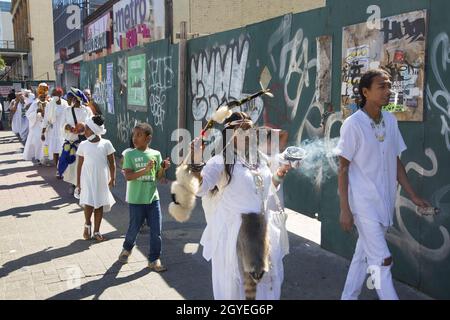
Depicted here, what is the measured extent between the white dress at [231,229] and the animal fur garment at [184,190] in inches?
2.3

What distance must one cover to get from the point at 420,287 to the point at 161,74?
22.5 ft

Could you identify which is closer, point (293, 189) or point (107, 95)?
point (293, 189)


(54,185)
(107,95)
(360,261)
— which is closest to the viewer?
(360,261)

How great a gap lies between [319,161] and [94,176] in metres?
2.70

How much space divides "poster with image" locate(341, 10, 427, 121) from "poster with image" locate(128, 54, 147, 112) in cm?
657

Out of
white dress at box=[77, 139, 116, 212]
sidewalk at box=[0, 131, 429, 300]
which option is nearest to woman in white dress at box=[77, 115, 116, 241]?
white dress at box=[77, 139, 116, 212]

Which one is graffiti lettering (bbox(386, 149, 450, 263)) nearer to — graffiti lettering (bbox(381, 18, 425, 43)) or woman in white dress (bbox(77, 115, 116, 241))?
graffiti lettering (bbox(381, 18, 425, 43))

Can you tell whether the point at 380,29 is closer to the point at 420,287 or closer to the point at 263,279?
the point at 420,287

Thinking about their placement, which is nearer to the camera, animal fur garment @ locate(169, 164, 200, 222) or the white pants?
animal fur garment @ locate(169, 164, 200, 222)

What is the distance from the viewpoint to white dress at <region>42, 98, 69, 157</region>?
35.1 feet

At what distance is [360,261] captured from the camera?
3791 mm

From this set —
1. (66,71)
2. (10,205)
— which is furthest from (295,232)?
(66,71)

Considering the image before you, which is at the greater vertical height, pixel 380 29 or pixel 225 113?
pixel 380 29

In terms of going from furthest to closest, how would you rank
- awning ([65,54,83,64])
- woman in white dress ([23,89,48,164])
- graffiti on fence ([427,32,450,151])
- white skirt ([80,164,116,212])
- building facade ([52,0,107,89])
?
awning ([65,54,83,64]) < building facade ([52,0,107,89]) < woman in white dress ([23,89,48,164]) < white skirt ([80,164,116,212]) < graffiti on fence ([427,32,450,151])
